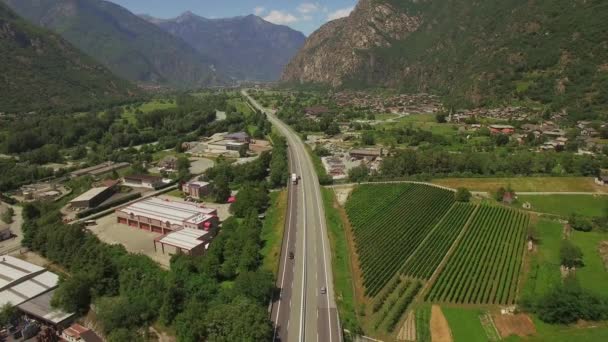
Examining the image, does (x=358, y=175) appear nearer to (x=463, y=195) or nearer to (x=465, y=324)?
(x=463, y=195)

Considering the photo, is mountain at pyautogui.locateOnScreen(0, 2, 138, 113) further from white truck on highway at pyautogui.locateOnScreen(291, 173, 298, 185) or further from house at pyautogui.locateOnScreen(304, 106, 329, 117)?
white truck on highway at pyautogui.locateOnScreen(291, 173, 298, 185)

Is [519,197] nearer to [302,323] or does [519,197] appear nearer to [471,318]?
[471,318]

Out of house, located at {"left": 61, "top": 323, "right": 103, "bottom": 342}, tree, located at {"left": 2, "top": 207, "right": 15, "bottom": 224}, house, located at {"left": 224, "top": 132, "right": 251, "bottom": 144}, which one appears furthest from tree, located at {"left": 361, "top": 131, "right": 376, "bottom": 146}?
house, located at {"left": 61, "top": 323, "right": 103, "bottom": 342}

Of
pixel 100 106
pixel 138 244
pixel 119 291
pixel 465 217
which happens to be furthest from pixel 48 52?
pixel 465 217

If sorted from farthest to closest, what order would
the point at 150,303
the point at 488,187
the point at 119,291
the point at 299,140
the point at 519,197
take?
the point at 299,140 < the point at 488,187 < the point at 519,197 < the point at 119,291 < the point at 150,303

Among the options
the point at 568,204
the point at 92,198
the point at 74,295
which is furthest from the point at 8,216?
the point at 568,204

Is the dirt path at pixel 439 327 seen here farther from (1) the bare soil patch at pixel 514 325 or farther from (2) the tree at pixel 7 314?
(2) the tree at pixel 7 314
